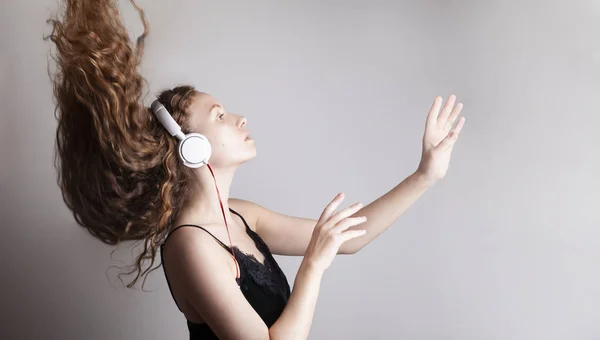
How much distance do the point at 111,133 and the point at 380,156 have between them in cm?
108

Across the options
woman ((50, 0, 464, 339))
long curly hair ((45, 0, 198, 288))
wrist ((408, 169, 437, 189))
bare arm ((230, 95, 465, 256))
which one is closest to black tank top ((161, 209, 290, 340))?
woman ((50, 0, 464, 339))

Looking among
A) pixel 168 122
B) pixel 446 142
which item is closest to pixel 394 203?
pixel 446 142

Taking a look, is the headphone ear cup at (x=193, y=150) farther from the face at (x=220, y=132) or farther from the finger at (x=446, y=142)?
the finger at (x=446, y=142)

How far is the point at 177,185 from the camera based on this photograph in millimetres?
1668

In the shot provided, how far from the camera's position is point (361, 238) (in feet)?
6.27

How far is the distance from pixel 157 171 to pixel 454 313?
4.00ft

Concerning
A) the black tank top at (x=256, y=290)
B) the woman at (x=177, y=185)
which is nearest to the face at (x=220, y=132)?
the woman at (x=177, y=185)

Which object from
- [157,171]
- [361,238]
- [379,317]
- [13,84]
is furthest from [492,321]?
[13,84]

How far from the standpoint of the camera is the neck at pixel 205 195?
5.48 ft

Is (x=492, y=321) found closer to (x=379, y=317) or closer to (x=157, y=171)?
(x=379, y=317)

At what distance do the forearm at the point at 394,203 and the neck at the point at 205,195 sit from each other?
1.36 feet

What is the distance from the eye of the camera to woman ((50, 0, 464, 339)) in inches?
58.6

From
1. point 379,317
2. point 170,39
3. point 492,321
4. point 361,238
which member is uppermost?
point 170,39

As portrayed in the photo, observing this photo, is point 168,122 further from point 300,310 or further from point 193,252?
point 300,310
